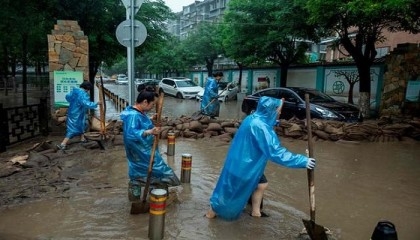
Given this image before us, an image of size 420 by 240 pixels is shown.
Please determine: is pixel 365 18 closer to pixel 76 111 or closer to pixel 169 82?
pixel 76 111

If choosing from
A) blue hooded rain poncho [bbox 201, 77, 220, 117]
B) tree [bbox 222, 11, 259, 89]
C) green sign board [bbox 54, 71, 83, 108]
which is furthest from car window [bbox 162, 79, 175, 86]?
green sign board [bbox 54, 71, 83, 108]

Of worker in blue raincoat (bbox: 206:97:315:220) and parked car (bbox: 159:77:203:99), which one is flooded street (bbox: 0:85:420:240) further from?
parked car (bbox: 159:77:203:99)

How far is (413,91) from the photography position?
41.8ft

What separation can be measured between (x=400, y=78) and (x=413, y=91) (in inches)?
29.3

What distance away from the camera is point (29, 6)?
13.0 metres

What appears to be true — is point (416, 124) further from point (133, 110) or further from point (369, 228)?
point (133, 110)

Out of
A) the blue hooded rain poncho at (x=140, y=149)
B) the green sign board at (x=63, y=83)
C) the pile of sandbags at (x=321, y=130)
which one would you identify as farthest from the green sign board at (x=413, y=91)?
the blue hooded rain poncho at (x=140, y=149)

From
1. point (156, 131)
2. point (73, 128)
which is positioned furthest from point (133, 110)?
point (73, 128)

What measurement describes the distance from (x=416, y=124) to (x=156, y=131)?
8.36 meters

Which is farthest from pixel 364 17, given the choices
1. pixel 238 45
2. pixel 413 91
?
pixel 238 45

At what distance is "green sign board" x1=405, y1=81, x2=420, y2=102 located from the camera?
41.5ft

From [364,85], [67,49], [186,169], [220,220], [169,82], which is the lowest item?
[220,220]

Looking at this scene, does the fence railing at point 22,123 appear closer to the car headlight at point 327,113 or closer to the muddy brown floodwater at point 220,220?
the muddy brown floodwater at point 220,220

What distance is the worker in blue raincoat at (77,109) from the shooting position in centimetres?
754
